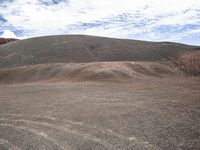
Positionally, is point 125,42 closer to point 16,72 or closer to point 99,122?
point 16,72

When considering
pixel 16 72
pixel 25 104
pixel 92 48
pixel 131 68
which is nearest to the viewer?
pixel 25 104

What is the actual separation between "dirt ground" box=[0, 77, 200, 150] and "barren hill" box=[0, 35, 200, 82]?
49.4ft

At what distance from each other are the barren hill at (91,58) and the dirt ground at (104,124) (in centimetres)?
1505

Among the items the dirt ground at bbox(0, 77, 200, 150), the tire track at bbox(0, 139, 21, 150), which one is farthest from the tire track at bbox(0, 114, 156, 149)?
the tire track at bbox(0, 139, 21, 150)

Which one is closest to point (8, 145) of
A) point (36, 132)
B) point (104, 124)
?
point (36, 132)

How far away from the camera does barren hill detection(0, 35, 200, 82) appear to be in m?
34.7

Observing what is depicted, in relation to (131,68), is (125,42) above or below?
above

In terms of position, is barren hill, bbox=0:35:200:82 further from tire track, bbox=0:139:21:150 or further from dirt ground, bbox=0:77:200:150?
tire track, bbox=0:139:21:150

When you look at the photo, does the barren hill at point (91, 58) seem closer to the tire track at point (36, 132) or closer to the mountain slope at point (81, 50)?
the mountain slope at point (81, 50)

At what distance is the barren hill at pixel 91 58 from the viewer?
114ft

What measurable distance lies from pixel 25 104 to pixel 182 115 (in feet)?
30.9

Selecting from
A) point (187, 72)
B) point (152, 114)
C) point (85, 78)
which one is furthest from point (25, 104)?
point (187, 72)

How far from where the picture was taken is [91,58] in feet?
170

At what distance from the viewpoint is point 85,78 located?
31.0 m
